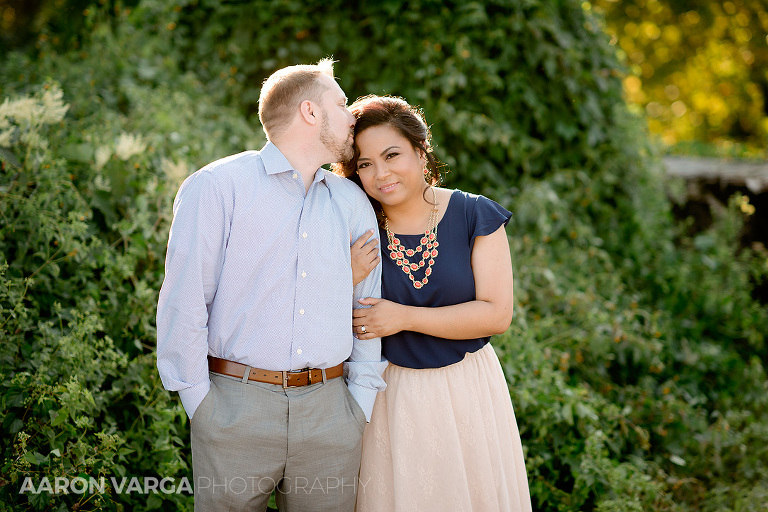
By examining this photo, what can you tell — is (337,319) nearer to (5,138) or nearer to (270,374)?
(270,374)

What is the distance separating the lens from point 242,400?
2148 millimetres

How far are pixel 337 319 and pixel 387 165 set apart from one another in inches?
24.5

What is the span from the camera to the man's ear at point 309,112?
2.27 m

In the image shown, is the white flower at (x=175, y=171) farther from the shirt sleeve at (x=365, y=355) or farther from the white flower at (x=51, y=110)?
the shirt sleeve at (x=365, y=355)

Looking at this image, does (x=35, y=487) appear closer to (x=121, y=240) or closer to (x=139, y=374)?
(x=139, y=374)

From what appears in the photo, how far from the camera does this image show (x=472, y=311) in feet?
7.98

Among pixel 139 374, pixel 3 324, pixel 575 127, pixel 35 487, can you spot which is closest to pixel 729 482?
pixel 575 127

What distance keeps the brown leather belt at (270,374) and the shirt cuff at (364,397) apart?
0.13m

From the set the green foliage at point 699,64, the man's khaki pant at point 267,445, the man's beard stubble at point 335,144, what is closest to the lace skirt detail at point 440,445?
the man's khaki pant at point 267,445

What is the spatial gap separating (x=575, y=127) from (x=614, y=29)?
8614 millimetres

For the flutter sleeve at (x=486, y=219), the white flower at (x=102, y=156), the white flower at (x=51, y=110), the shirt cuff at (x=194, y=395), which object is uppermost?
the white flower at (x=51, y=110)

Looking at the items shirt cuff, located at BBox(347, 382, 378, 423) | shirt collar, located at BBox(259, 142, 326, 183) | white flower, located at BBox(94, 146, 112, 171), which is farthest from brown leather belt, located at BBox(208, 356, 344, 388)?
white flower, located at BBox(94, 146, 112, 171)

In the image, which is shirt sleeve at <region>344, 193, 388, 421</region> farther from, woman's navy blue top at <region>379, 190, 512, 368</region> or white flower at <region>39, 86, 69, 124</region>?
white flower at <region>39, 86, 69, 124</region>

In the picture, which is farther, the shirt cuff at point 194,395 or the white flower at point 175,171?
the white flower at point 175,171
